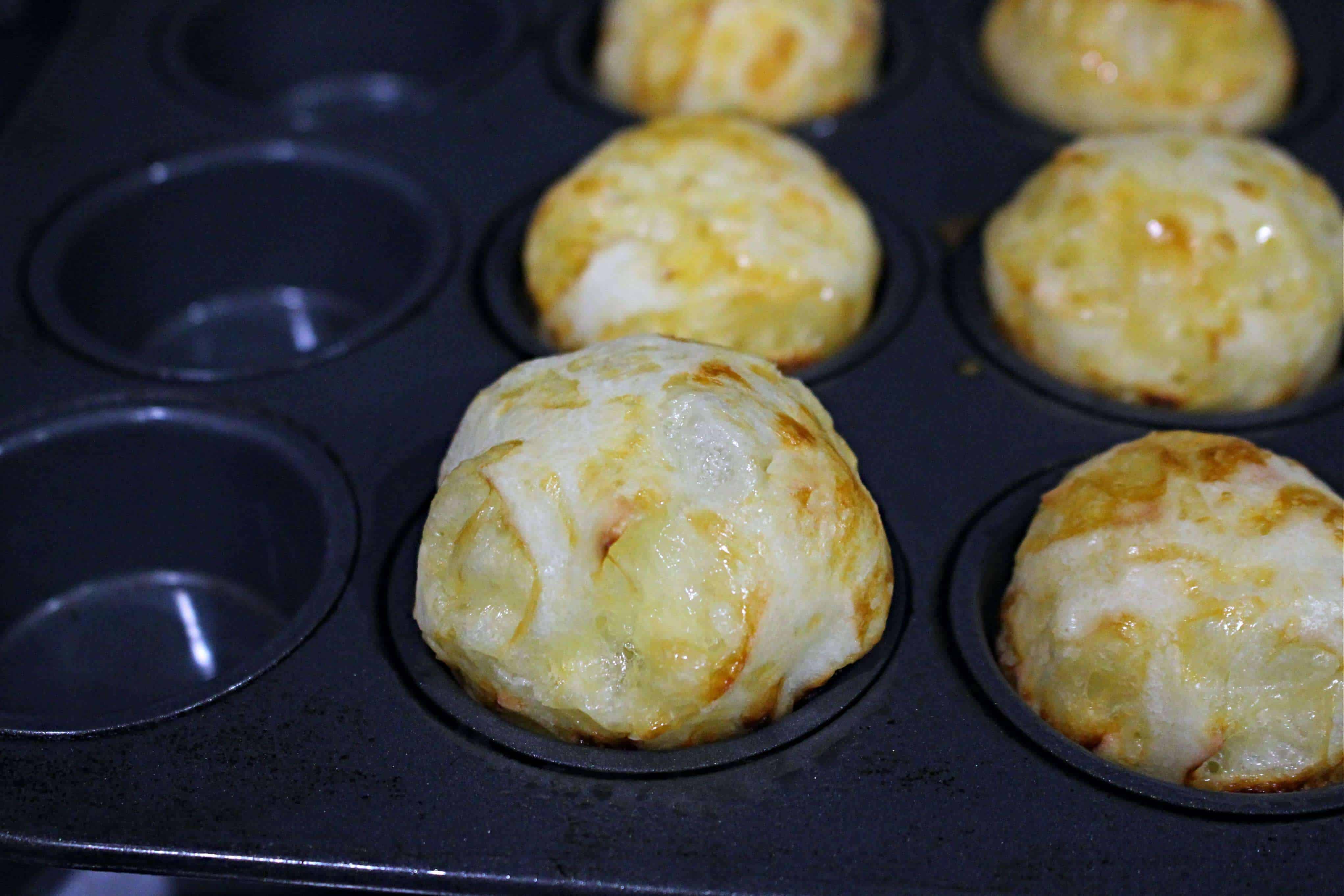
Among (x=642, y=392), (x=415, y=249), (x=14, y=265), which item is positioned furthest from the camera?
(x=415, y=249)

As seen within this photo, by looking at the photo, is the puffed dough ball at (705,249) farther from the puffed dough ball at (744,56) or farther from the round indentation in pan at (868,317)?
the puffed dough ball at (744,56)

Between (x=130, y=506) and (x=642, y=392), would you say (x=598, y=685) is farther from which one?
(x=130, y=506)

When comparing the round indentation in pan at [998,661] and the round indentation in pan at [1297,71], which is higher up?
the round indentation in pan at [1297,71]

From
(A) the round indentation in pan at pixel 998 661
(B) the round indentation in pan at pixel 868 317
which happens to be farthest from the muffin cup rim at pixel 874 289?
(A) the round indentation in pan at pixel 998 661

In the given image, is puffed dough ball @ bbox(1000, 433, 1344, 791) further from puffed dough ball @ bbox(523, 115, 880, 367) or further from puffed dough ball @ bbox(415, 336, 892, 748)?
puffed dough ball @ bbox(523, 115, 880, 367)

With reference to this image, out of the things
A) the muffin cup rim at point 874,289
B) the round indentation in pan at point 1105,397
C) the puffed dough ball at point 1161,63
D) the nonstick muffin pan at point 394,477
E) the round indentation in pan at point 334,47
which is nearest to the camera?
the nonstick muffin pan at point 394,477

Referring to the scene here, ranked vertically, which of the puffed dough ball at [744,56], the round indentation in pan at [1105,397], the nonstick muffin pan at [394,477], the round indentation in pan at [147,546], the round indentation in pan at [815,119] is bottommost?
the round indentation in pan at [147,546]

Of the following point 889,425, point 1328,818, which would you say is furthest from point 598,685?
point 1328,818

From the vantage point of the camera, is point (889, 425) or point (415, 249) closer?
point (889, 425)
